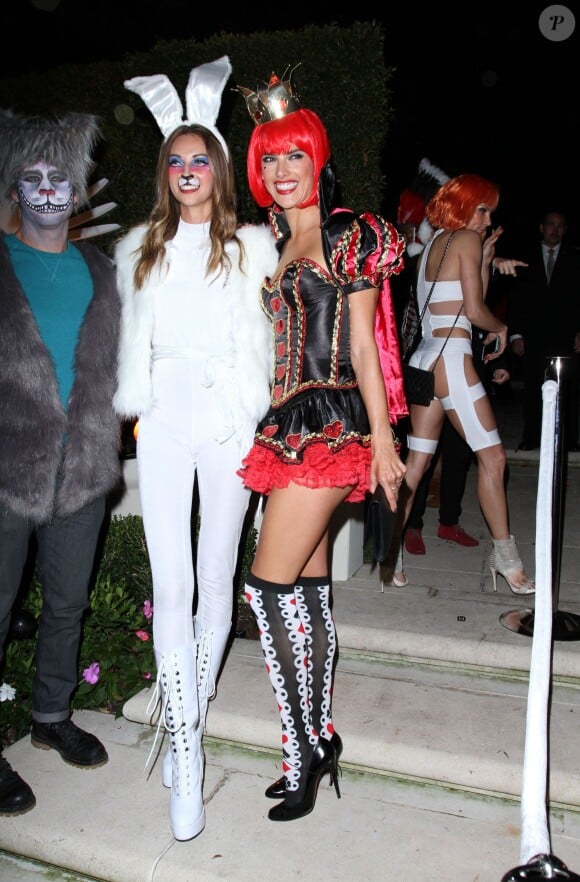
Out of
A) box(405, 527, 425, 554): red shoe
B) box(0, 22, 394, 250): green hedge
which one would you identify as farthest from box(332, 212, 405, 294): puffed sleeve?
box(405, 527, 425, 554): red shoe

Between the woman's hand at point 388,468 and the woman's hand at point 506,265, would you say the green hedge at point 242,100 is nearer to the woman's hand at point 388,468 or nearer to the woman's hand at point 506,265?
the woman's hand at point 506,265

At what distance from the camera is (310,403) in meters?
2.21

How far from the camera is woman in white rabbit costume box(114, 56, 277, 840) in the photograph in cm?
231

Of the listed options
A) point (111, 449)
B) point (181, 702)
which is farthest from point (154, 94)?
point (181, 702)

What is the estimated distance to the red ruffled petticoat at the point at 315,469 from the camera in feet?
7.00

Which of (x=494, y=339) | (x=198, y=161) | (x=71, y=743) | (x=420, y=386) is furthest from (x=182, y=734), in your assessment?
(x=494, y=339)

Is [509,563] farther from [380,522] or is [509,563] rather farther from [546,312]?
[546,312]

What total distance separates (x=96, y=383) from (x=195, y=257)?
0.54 metres

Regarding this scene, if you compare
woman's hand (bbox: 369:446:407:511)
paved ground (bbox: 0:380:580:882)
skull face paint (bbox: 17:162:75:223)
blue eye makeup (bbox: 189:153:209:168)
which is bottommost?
paved ground (bbox: 0:380:580:882)

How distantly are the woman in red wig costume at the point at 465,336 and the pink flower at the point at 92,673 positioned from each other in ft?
5.71

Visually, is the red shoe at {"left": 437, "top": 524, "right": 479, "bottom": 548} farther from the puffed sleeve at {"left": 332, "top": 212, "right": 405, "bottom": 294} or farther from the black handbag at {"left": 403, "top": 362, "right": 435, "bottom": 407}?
the puffed sleeve at {"left": 332, "top": 212, "right": 405, "bottom": 294}

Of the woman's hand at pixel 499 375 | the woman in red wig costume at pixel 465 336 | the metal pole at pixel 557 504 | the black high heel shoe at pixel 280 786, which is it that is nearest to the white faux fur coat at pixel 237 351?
the metal pole at pixel 557 504

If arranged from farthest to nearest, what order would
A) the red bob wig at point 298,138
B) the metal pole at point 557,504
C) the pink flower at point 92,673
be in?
the pink flower at point 92,673 → the metal pole at point 557,504 → the red bob wig at point 298,138

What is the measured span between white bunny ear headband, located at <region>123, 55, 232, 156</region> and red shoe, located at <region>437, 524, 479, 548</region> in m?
3.05
